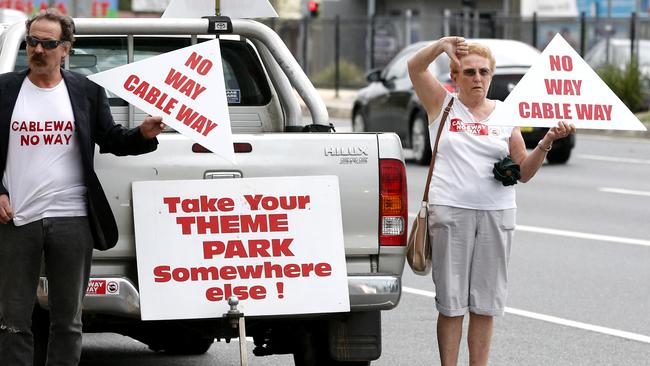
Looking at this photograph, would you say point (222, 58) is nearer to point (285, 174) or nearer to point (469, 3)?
point (285, 174)

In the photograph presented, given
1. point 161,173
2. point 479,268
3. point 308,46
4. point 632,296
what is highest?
point 161,173

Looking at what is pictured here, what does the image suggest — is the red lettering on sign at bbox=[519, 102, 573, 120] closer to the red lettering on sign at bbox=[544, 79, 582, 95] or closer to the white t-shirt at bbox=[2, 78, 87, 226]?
the red lettering on sign at bbox=[544, 79, 582, 95]

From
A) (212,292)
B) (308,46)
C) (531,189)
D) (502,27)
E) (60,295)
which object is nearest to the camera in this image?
(60,295)

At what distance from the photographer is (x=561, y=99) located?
6.66 m

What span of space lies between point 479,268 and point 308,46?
116 ft

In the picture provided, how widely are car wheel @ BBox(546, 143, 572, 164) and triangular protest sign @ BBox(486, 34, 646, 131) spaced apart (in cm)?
1374

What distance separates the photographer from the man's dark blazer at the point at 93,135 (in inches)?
237

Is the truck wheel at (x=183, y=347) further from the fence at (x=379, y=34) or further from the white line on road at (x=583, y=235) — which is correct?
the fence at (x=379, y=34)

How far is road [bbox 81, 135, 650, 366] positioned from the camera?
843 centimetres

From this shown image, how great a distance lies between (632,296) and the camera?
1034 cm

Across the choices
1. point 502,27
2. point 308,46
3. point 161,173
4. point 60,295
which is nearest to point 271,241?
point 161,173

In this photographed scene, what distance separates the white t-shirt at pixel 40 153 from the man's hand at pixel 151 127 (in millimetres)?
279

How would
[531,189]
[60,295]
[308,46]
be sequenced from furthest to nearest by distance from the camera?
[308,46] → [531,189] → [60,295]

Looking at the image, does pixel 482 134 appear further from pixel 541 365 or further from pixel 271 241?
pixel 541 365
